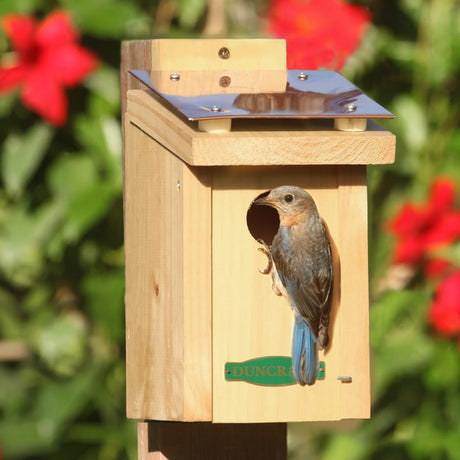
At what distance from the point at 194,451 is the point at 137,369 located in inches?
6.8

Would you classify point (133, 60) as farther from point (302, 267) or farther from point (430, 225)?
point (430, 225)

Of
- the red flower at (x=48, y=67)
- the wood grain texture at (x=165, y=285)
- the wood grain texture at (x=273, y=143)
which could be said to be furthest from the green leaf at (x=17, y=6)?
the wood grain texture at (x=273, y=143)

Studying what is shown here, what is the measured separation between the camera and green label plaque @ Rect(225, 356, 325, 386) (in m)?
1.87

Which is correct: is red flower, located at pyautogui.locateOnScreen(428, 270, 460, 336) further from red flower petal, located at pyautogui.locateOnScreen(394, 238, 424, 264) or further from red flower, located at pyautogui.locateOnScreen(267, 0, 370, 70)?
red flower, located at pyautogui.locateOnScreen(267, 0, 370, 70)

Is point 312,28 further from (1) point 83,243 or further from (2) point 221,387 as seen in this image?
(2) point 221,387

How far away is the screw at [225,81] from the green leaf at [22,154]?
56.8 inches

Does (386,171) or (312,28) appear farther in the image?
(386,171)

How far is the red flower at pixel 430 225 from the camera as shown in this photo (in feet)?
11.3

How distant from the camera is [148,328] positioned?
1.95 m

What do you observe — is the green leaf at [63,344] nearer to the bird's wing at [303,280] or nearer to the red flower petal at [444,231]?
the red flower petal at [444,231]

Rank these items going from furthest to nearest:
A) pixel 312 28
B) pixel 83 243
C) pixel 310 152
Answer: pixel 83 243, pixel 312 28, pixel 310 152

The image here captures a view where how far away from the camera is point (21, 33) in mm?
3066

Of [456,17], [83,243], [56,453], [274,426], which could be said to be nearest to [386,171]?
[456,17]

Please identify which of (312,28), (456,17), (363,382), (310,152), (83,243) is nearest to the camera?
(310,152)
